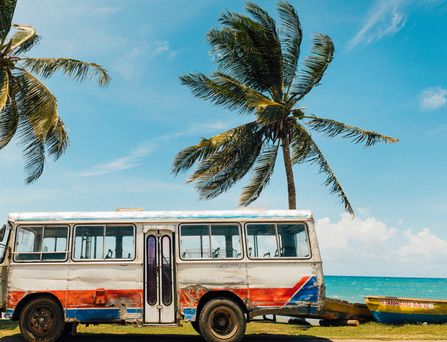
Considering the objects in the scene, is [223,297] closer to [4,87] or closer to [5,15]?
[4,87]

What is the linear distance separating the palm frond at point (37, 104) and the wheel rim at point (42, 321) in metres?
7.59

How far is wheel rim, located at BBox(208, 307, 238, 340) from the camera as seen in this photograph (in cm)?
1055

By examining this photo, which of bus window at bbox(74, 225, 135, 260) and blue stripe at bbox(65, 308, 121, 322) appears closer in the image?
blue stripe at bbox(65, 308, 121, 322)

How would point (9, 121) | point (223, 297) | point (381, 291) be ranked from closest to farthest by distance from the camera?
point (223, 297) < point (9, 121) < point (381, 291)

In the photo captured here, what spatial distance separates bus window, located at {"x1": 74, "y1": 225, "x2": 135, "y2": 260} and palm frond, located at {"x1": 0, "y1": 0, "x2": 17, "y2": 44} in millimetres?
9955

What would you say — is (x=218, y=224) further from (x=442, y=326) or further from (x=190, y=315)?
(x=442, y=326)

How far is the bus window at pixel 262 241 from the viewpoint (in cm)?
1085

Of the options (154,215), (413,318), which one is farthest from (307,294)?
(413,318)

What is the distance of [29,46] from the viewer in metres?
19.0

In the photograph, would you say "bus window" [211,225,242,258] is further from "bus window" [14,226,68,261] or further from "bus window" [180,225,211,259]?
"bus window" [14,226,68,261]

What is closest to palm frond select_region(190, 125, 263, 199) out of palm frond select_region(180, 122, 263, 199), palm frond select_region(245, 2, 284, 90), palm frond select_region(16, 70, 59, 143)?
palm frond select_region(180, 122, 263, 199)

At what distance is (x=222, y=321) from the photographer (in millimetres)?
10656

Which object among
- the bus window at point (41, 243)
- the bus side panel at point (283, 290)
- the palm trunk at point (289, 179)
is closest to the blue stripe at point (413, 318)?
the palm trunk at point (289, 179)

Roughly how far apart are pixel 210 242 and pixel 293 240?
6.64ft
